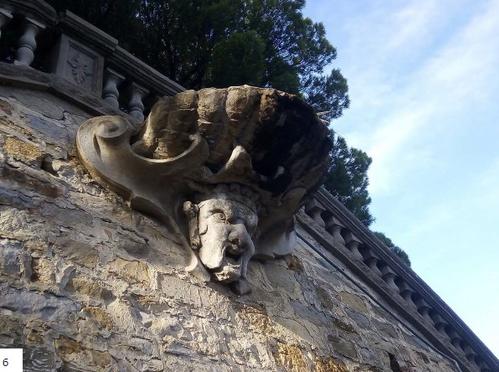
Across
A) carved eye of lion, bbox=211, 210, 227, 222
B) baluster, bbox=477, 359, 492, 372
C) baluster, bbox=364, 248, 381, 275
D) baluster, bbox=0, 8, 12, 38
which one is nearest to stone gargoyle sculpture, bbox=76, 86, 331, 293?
carved eye of lion, bbox=211, 210, 227, 222

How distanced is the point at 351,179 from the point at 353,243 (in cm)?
377

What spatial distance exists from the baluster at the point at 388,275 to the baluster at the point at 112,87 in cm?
261

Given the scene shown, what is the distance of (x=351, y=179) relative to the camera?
9.16 metres

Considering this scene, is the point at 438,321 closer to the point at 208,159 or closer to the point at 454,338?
the point at 454,338

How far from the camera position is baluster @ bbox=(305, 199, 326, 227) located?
5290 mm

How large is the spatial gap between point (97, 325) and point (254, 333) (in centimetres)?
95

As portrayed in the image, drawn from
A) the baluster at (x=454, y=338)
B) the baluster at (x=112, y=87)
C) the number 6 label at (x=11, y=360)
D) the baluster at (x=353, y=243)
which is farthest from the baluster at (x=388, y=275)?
the number 6 label at (x=11, y=360)

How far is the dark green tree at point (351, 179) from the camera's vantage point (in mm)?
8781

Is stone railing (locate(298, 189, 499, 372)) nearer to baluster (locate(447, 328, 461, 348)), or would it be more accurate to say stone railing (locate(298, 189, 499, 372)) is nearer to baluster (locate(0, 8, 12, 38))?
baluster (locate(447, 328, 461, 348))

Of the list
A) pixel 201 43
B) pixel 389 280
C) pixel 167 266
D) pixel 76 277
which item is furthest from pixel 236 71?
pixel 76 277

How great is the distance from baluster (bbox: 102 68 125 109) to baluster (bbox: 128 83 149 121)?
0.32 ft

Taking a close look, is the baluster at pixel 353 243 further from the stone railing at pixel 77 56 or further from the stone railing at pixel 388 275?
the stone railing at pixel 77 56

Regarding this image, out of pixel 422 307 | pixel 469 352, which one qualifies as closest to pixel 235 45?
pixel 422 307

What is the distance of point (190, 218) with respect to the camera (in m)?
3.69
